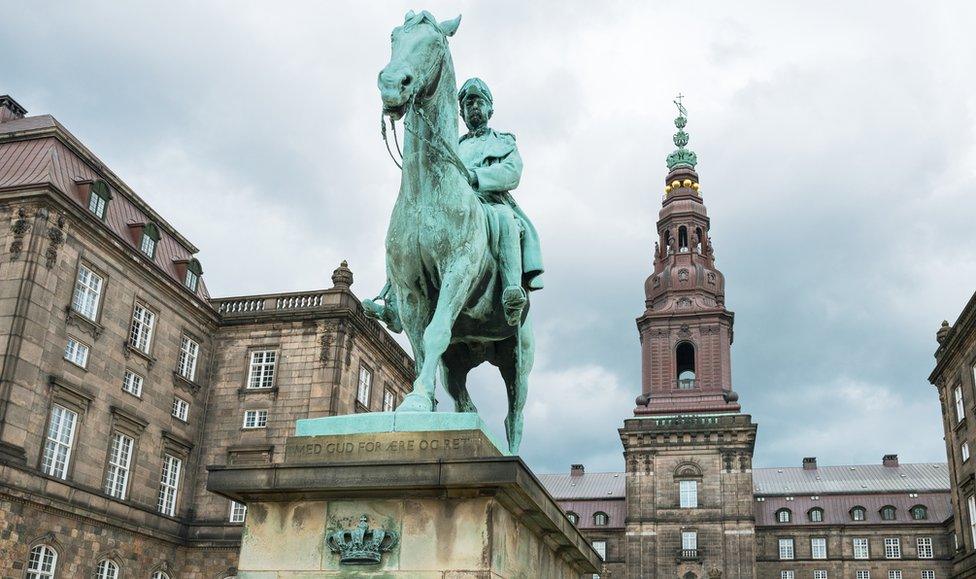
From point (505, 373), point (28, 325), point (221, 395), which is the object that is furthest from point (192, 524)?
point (505, 373)

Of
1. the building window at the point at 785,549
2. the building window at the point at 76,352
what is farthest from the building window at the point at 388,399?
the building window at the point at 785,549

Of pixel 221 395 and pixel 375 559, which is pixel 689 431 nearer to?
pixel 221 395

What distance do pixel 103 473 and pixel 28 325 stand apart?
22.3 ft

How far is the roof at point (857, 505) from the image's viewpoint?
79.1 metres

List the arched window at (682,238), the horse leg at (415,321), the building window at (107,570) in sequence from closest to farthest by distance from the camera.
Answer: the horse leg at (415,321) < the building window at (107,570) < the arched window at (682,238)

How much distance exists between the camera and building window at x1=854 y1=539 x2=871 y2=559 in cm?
7825

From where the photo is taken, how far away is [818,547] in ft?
259

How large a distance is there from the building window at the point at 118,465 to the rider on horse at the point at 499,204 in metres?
29.9

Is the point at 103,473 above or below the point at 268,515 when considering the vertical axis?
above

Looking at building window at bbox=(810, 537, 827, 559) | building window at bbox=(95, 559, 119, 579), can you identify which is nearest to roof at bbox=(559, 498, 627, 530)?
building window at bbox=(810, 537, 827, 559)

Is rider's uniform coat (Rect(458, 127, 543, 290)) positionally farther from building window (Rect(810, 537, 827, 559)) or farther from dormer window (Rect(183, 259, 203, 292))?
building window (Rect(810, 537, 827, 559))

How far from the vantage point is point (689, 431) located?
Result: 235 ft

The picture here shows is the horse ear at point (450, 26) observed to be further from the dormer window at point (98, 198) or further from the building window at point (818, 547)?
the building window at point (818, 547)

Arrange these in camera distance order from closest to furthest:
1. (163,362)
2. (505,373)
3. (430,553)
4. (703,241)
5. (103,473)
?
(430,553) < (505,373) < (103,473) < (163,362) < (703,241)
